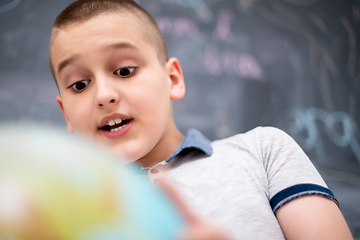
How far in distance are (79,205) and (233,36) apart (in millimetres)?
876

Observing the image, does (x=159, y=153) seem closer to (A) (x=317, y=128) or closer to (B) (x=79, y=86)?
(B) (x=79, y=86)

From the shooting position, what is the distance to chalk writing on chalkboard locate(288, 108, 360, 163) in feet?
3.11

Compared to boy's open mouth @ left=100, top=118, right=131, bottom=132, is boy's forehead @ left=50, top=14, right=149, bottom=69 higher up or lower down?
higher up

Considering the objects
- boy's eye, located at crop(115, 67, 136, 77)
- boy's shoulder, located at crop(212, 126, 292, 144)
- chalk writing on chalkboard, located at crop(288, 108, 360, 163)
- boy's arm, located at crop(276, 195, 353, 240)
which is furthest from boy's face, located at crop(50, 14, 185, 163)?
chalk writing on chalkboard, located at crop(288, 108, 360, 163)

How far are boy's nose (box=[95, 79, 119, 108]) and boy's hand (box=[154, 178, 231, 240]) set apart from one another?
0.69 feet

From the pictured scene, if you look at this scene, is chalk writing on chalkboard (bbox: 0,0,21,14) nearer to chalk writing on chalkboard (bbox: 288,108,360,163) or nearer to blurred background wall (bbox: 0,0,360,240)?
blurred background wall (bbox: 0,0,360,240)

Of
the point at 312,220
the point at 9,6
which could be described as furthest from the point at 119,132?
the point at 9,6

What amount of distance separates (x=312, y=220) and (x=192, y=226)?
229 mm

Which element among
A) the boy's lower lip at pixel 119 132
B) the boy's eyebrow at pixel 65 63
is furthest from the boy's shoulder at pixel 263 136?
the boy's eyebrow at pixel 65 63

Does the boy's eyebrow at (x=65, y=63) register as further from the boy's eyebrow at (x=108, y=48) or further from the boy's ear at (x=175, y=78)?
the boy's ear at (x=175, y=78)

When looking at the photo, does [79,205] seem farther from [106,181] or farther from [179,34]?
[179,34]

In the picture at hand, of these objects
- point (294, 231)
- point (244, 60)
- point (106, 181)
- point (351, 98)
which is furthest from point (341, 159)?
point (106, 181)

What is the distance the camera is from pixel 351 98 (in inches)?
38.6

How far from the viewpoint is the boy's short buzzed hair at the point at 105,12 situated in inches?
21.2
